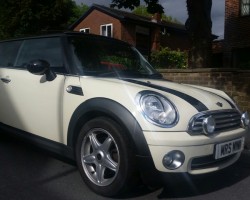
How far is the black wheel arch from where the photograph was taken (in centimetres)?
342

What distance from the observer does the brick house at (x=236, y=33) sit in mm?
15516

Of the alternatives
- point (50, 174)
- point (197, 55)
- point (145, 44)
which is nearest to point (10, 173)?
point (50, 174)

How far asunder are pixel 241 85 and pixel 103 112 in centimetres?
593

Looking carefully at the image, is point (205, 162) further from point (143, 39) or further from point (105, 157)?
point (143, 39)

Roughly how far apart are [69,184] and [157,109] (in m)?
1.31

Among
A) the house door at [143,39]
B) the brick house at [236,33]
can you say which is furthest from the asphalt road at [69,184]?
the house door at [143,39]

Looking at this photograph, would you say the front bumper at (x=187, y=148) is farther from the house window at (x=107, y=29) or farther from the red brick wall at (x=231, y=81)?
the house window at (x=107, y=29)

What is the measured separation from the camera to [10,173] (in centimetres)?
445

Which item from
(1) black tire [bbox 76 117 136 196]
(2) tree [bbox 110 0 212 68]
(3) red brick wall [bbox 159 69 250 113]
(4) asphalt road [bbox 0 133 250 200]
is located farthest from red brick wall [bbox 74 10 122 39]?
(1) black tire [bbox 76 117 136 196]

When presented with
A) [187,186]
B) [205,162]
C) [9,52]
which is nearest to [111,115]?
[205,162]

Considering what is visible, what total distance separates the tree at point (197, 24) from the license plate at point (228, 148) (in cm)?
627

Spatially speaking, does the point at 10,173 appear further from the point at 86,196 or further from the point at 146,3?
the point at 146,3

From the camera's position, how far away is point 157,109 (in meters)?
3.49

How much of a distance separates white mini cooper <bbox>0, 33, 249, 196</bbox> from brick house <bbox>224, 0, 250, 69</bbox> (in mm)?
11532
